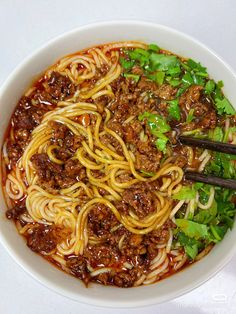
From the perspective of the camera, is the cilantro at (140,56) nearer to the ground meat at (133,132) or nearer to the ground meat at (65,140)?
the ground meat at (133,132)

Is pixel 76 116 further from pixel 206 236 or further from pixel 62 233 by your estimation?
pixel 206 236

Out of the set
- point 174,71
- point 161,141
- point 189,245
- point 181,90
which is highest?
point 174,71

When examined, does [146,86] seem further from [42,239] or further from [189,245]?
[42,239]

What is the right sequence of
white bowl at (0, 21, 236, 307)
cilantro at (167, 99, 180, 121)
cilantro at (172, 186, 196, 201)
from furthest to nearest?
cilantro at (167, 99, 180, 121)
cilantro at (172, 186, 196, 201)
white bowl at (0, 21, 236, 307)

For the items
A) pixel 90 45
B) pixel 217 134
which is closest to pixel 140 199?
pixel 217 134

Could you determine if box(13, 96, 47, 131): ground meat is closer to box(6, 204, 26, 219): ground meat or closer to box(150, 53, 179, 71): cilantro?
box(6, 204, 26, 219): ground meat

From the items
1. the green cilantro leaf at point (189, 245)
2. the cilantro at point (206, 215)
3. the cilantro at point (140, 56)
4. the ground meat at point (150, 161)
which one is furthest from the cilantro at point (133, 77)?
the green cilantro leaf at point (189, 245)

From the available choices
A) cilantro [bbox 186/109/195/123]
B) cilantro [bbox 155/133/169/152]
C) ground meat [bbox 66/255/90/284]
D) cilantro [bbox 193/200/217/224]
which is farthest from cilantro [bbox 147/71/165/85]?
ground meat [bbox 66/255/90/284]
